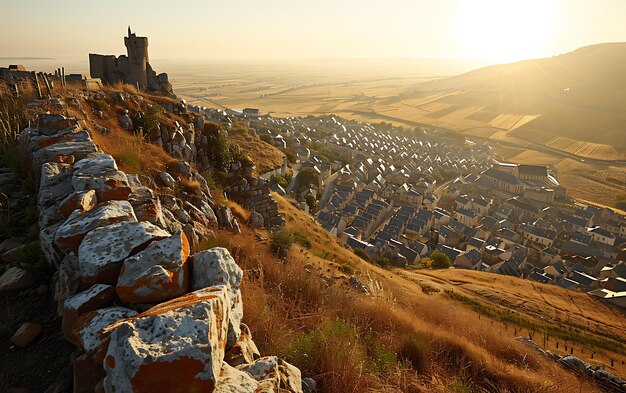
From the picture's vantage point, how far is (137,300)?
10.4 ft

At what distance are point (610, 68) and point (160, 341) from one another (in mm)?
192113

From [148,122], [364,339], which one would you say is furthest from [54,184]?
[148,122]

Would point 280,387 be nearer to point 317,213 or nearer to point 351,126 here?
point 317,213

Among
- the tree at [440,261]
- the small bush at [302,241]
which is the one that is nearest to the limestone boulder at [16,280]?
the small bush at [302,241]

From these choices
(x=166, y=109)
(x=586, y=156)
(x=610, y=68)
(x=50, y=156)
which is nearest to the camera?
(x=50, y=156)

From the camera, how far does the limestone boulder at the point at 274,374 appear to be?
3.17 m

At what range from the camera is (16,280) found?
3.98 m

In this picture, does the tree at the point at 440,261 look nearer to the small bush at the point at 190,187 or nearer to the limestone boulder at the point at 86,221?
the small bush at the point at 190,187

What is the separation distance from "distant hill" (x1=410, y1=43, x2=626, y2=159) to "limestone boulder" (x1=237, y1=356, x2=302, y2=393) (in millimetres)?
92941

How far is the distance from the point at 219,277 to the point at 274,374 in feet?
3.52

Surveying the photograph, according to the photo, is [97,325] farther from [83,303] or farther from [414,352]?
[414,352]

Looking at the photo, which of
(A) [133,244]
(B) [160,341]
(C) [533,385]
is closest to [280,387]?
(B) [160,341]

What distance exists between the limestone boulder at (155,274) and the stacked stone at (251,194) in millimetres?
13578

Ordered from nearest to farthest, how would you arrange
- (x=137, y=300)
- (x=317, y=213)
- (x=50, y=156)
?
1. (x=137, y=300)
2. (x=50, y=156)
3. (x=317, y=213)
